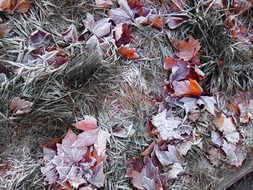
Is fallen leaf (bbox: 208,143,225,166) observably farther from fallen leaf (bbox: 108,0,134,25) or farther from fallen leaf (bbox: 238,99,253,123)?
fallen leaf (bbox: 108,0,134,25)

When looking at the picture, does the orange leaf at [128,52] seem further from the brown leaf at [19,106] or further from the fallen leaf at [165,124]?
the brown leaf at [19,106]

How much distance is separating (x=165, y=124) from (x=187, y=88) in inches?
8.0

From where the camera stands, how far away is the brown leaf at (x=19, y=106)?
202cm

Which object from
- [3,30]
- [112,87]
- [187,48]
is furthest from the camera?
[187,48]

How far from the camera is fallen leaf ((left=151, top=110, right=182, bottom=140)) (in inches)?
87.1

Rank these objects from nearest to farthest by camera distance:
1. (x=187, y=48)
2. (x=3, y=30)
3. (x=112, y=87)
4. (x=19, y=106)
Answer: (x=19, y=106), (x=3, y=30), (x=112, y=87), (x=187, y=48)

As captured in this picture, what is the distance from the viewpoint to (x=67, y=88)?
2141 mm

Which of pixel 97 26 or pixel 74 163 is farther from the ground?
pixel 97 26

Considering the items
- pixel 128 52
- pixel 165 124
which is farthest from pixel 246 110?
pixel 128 52

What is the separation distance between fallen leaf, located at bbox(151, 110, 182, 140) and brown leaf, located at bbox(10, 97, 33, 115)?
58cm

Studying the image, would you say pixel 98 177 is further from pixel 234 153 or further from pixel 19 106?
pixel 234 153

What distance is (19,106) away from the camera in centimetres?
203

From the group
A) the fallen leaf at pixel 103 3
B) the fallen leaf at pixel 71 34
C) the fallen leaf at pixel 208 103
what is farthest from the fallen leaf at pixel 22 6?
the fallen leaf at pixel 208 103

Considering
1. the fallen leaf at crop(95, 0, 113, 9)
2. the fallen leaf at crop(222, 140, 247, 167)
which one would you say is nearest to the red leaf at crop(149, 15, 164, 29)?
the fallen leaf at crop(95, 0, 113, 9)
